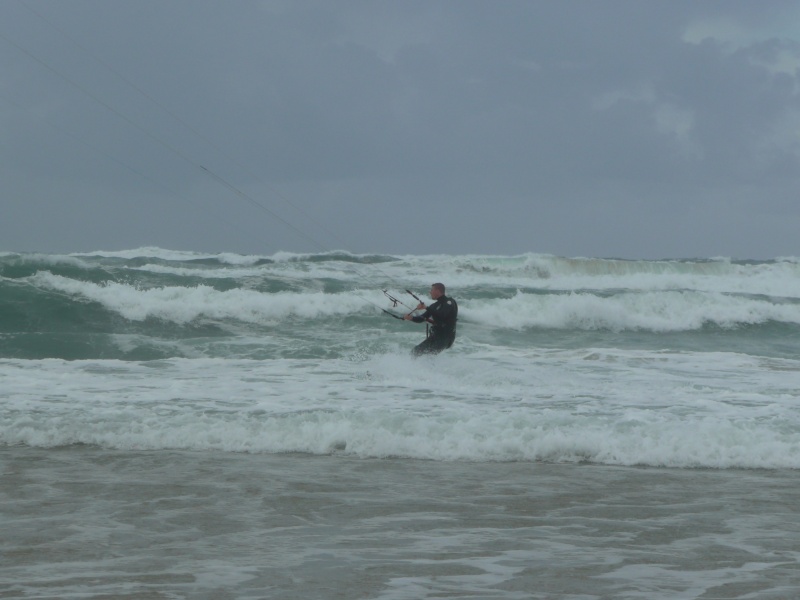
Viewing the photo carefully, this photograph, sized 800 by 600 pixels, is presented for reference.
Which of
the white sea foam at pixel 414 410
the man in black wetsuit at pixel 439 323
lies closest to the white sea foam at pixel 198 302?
the white sea foam at pixel 414 410

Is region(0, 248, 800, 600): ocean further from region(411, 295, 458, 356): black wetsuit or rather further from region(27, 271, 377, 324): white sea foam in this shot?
region(27, 271, 377, 324): white sea foam

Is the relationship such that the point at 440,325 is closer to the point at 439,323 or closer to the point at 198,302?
the point at 439,323

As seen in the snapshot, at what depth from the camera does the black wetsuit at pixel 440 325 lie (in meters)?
13.8

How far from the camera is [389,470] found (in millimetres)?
7730

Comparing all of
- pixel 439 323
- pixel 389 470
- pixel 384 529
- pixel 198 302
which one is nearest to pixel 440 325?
pixel 439 323

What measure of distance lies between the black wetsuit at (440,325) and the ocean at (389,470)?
39cm

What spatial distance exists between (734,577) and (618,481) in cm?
267

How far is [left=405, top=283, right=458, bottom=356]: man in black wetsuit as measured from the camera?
13.8 metres

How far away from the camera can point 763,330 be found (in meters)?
25.2

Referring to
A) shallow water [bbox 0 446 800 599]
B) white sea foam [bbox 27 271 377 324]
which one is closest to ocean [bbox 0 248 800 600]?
shallow water [bbox 0 446 800 599]

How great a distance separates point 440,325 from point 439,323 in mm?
37

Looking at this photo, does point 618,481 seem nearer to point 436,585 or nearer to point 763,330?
point 436,585

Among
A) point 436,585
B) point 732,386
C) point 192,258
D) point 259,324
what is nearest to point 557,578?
point 436,585

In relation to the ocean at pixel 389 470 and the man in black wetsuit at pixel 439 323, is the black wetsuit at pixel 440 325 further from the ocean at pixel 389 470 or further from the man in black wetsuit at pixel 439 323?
the ocean at pixel 389 470
